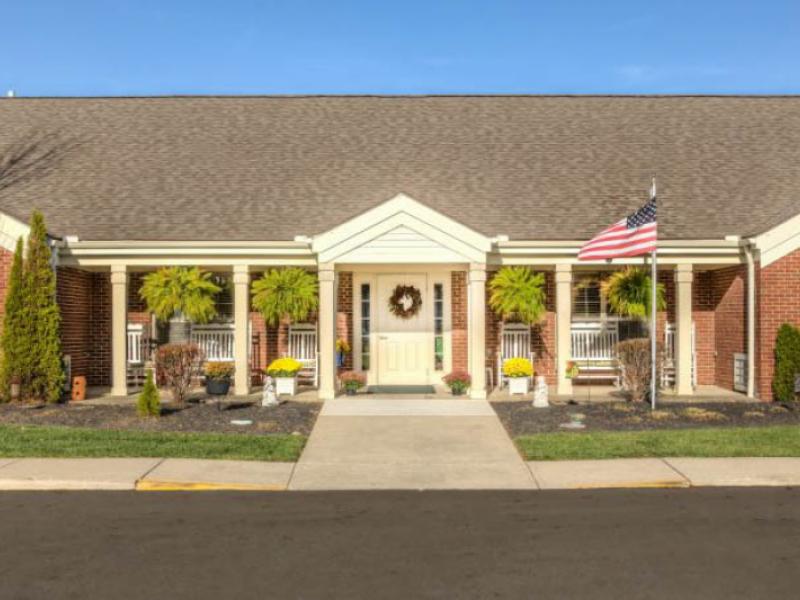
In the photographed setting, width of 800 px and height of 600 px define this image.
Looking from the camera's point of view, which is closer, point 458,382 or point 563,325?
point 458,382

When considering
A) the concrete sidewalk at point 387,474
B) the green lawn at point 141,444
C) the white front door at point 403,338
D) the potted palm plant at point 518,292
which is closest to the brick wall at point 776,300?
the potted palm plant at point 518,292

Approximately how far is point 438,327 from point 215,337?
4812 mm

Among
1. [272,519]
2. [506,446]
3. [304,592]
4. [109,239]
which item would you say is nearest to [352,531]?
[272,519]

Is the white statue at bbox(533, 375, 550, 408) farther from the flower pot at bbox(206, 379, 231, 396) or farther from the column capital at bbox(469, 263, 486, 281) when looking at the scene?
the flower pot at bbox(206, 379, 231, 396)

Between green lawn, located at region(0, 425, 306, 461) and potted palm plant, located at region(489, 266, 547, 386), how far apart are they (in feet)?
18.8

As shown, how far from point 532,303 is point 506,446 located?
5.21m

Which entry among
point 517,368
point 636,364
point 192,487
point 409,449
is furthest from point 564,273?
point 192,487

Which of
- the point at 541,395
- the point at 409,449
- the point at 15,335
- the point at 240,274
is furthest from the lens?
the point at 240,274

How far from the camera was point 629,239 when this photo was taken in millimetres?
14219

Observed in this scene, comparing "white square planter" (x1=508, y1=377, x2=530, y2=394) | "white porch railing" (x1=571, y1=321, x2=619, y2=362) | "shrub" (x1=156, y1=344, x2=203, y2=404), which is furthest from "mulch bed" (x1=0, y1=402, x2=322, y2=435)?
"white porch railing" (x1=571, y1=321, x2=619, y2=362)

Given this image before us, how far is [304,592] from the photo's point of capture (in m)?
5.59

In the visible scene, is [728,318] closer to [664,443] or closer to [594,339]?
[594,339]

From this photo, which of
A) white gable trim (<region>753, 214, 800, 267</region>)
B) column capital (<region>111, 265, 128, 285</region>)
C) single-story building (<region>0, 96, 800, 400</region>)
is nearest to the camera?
white gable trim (<region>753, 214, 800, 267</region>)

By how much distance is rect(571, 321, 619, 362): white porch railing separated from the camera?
17609 mm
